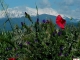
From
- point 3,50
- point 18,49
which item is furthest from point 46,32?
point 3,50

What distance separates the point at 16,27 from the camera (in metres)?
6.14

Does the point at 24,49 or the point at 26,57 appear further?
the point at 24,49

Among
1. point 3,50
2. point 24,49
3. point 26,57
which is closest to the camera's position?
point 26,57

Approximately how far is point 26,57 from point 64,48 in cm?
51

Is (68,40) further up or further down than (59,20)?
further down

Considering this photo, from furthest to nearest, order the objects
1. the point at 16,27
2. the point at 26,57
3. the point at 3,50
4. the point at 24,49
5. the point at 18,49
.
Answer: the point at 16,27
the point at 3,50
the point at 18,49
the point at 24,49
the point at 26,57

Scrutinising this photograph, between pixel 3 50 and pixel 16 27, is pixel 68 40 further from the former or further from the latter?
pixel 16 27

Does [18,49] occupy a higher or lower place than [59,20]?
lower

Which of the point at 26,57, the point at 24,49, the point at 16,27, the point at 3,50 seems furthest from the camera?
the point at 16,27

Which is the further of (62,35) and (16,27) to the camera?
(16,27)

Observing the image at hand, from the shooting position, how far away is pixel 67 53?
12.2 ft

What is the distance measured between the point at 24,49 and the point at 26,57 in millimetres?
245

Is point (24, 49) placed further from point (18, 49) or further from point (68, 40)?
point (68, 40)

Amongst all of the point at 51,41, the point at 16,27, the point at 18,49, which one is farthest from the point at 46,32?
the point at 16,27
